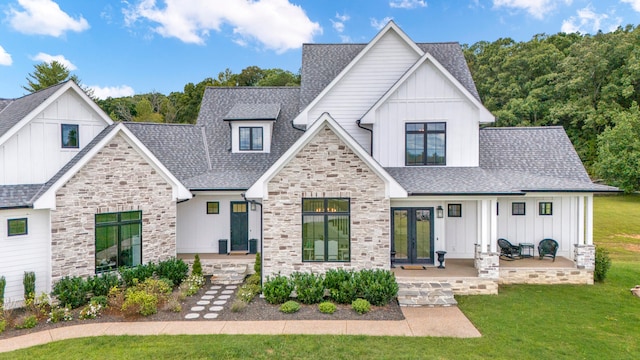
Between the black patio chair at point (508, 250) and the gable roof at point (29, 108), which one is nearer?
the gable roof at point (29, 108)

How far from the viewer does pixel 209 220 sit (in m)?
15.2

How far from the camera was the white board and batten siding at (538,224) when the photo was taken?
14641 millimetres

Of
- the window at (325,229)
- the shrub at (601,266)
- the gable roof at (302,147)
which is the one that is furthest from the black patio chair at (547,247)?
the window at (325,229)

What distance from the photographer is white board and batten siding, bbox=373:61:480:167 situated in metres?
13.7

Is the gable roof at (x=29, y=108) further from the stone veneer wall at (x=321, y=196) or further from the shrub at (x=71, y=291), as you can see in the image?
the stone veneer wall at (x=321, y=196)

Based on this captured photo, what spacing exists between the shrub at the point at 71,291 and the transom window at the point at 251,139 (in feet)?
26.8

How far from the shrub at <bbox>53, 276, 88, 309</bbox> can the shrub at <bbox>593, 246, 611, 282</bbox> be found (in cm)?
Result: 1798

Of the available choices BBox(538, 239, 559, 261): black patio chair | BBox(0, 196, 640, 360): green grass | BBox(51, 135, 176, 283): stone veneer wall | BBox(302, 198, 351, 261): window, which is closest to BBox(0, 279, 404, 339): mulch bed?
BBox(0, 196, 640, 360): green grass

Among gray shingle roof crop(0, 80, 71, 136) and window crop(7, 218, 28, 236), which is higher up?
gray shingle roof crop(0, 80, 71, 136)

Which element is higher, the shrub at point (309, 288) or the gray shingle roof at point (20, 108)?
the gray shingle roof at point (20, 108)

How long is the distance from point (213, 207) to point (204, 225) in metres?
0.86

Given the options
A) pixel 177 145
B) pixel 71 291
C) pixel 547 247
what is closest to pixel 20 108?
pixel 177 145

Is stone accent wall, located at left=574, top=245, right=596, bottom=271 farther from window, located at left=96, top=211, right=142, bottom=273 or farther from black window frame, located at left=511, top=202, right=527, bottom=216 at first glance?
window, located at left=96, top=211, right=142, bottom=273

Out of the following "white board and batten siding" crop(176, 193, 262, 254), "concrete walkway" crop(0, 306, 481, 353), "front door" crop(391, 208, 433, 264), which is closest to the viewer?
"concrete walkway" crop(0, 306, 481, 353)
